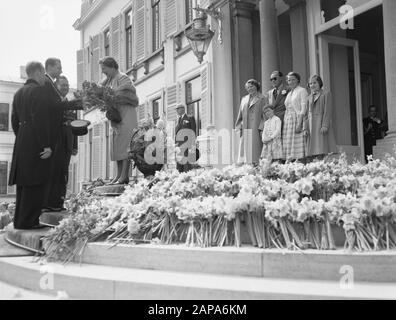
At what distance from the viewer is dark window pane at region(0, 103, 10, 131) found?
27.1 meters

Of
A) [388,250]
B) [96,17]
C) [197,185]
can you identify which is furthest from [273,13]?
[96,17]

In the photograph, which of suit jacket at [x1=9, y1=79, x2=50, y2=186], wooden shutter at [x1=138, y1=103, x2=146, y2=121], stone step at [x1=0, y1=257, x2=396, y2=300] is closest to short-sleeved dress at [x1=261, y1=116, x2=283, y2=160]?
suit jacket at [x1=9, y1=79, x2=50, y2=186]

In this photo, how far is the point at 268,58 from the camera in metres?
8.76

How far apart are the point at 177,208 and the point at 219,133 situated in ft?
20.6

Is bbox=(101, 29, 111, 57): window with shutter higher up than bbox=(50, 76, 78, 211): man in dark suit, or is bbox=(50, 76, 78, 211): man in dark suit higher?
bbox=(101, 29, 111, 57): window with shutter

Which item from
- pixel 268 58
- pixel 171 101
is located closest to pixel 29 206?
pixel 268 58

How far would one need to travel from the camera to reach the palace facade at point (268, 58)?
8.45 metres

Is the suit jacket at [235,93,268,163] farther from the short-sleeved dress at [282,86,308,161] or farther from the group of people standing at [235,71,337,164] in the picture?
the short-sleeved dress at [282,86,308,161]

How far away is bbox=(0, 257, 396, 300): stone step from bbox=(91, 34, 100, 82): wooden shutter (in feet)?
56.7

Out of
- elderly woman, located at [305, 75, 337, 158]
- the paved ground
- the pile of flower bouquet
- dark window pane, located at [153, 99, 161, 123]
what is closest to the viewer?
the pile of flower bouquet

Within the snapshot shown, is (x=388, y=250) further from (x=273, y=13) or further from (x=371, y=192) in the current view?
(x=273, y=13)

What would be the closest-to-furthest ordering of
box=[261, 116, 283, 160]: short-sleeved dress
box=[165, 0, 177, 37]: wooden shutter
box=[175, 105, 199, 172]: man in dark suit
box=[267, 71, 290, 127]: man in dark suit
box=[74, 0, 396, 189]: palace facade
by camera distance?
box=[261, 116, 283, 160]: short-sleeved dress
box=[267, 71, 290, 127]: man in dark suit
box=[74, 0, 396, 189]: palace facade
box=[175, 105, 199, 172]: man in dark suit
box=[165, 0, 177, 37]: wooden shutter

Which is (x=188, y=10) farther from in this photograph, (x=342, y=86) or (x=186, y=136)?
(x=342, y=86)

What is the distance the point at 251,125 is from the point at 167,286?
496cm
